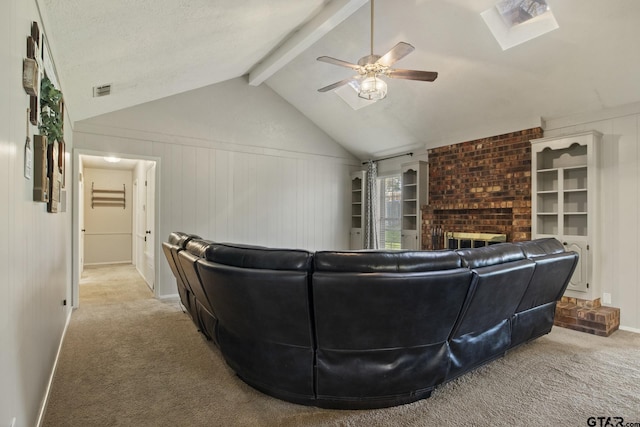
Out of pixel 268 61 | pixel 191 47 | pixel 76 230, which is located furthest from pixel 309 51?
pixel 76 230

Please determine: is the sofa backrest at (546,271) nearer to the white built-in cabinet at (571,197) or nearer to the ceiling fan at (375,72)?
the white built-in cabinet at (571,197)

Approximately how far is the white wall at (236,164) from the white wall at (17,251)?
2842 millimetres

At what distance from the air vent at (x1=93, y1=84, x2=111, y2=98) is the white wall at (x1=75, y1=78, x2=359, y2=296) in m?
1.04

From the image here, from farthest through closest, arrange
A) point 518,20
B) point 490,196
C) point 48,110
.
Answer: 1. point 490,196
2. point 518,20
3. point 48,110

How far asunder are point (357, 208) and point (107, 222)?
5968 mm

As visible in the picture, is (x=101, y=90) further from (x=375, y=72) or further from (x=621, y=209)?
(x=621, y=209)

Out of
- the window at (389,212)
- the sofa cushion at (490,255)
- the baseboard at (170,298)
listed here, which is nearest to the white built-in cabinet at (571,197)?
the sofa cushion at (490,255)

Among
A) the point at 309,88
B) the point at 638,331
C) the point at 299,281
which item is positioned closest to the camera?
the point at 299,281

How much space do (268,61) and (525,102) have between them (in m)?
3.34

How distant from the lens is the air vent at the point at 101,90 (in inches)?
129

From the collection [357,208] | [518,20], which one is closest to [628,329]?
[518,20]

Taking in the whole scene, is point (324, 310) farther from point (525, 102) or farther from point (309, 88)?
point (309, 88)

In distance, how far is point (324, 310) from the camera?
5.78 feet

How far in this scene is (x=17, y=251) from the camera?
4.52 ft
